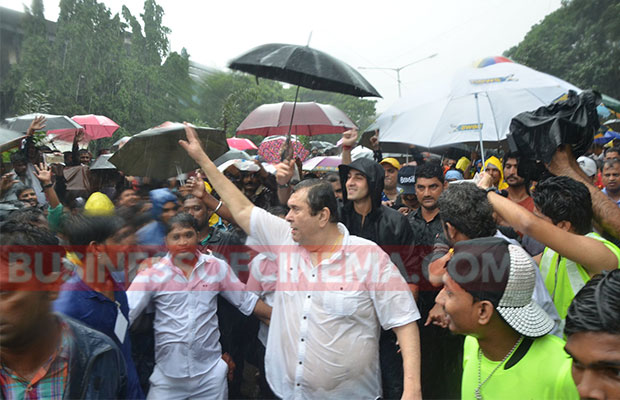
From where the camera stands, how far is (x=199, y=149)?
255 cm

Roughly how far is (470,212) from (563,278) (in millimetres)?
537

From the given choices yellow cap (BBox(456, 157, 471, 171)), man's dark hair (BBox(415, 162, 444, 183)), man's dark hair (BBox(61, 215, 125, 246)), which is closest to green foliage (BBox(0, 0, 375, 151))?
man's dark hair (BBox(61, 215, 125, 246))

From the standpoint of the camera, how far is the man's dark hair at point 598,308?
1113 millimetres

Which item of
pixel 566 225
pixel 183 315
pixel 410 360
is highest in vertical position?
pixel 566 225

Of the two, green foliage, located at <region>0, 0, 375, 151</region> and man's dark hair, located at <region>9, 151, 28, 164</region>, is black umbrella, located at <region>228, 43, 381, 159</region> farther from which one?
man's dark hair, located at <region>9, 151, 28, 164</region>

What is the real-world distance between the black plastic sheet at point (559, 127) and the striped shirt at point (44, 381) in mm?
2401

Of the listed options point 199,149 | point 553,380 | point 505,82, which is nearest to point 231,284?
point 199,149

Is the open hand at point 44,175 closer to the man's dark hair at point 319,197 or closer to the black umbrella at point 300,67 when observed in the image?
the black umbrella at point 300,67

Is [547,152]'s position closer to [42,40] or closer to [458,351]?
[458,351]

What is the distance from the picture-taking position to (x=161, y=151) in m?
2.87

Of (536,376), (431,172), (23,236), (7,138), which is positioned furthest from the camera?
(431,172)

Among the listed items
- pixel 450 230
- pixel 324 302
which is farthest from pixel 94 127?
pixel 450 230

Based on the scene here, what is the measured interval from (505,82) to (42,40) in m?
4.11

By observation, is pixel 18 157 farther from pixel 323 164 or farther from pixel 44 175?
pixel 323 164
